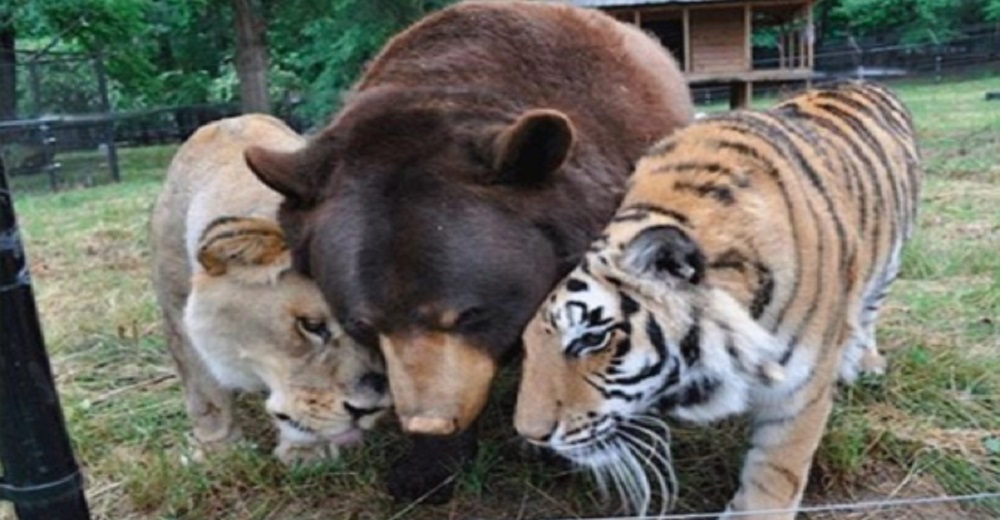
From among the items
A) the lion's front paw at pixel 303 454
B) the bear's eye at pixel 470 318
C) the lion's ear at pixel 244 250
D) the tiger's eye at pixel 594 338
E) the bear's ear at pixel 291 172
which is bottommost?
the lion's front paw at pixel 303 454

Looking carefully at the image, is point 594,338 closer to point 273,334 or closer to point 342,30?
point 273,334

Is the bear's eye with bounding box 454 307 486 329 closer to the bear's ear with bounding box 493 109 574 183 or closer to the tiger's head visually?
the tiger's head

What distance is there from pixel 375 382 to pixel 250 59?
14.0 metres

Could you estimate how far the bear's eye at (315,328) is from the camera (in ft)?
7.06

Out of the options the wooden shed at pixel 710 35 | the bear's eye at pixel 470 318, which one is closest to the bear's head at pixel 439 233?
the bear's eye at pixel 470 318

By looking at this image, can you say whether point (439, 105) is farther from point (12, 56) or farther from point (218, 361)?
point (12, 56)

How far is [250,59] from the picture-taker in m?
15.3

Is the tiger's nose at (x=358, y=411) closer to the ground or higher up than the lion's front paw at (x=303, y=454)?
higher up

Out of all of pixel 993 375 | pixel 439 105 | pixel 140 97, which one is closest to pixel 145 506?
pixel 439 105

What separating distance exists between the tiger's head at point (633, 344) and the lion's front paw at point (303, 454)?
0.89 m

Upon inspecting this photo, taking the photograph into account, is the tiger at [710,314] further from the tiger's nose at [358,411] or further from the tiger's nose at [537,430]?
the tiger's nose at [358,411]

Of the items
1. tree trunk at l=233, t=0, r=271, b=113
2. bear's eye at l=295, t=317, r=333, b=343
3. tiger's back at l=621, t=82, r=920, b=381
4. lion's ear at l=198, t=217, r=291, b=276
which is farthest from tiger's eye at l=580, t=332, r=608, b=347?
tree trunk at l=233, t=0, r=271, b=113

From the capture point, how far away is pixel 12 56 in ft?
54.2

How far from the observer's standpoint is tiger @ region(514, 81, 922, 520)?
183 centimetres
